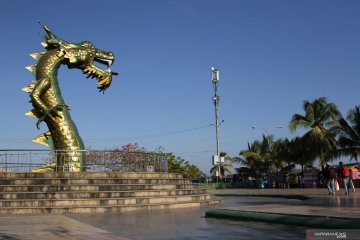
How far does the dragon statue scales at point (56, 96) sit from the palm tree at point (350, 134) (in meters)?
22.2

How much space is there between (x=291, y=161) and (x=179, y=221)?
33.9m

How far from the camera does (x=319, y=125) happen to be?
128ft

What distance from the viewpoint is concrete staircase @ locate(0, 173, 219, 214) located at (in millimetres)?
13914

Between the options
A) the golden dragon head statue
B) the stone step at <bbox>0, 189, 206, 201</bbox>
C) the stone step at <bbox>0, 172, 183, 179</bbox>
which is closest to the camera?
the stone step at <bbox>0, 189, 206, 201</bbox>

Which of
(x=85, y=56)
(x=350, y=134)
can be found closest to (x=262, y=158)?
(x=350, y=134)

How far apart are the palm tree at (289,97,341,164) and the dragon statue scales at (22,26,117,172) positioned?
24.0 m

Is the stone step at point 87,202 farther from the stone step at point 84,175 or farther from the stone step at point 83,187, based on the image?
the stone step at point 84,175

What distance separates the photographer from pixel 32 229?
912cm

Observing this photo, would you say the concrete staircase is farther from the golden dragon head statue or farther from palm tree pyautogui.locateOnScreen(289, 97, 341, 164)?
palm tree pyautogui.locateOnScreen(289, 97, 341, 164)

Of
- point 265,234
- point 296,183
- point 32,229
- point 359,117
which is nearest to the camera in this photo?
point 265,234

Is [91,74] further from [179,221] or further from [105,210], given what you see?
[179,221]

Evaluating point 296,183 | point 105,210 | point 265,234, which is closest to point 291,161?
point 296,183

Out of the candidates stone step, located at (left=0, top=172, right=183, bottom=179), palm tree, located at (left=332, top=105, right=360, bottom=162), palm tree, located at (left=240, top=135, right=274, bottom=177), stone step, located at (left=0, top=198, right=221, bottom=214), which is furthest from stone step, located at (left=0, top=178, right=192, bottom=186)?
palm tree, located at (left=240, top=135, right=274, bottom=177)

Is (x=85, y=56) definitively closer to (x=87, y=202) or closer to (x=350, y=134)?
(x=87, y=202)
